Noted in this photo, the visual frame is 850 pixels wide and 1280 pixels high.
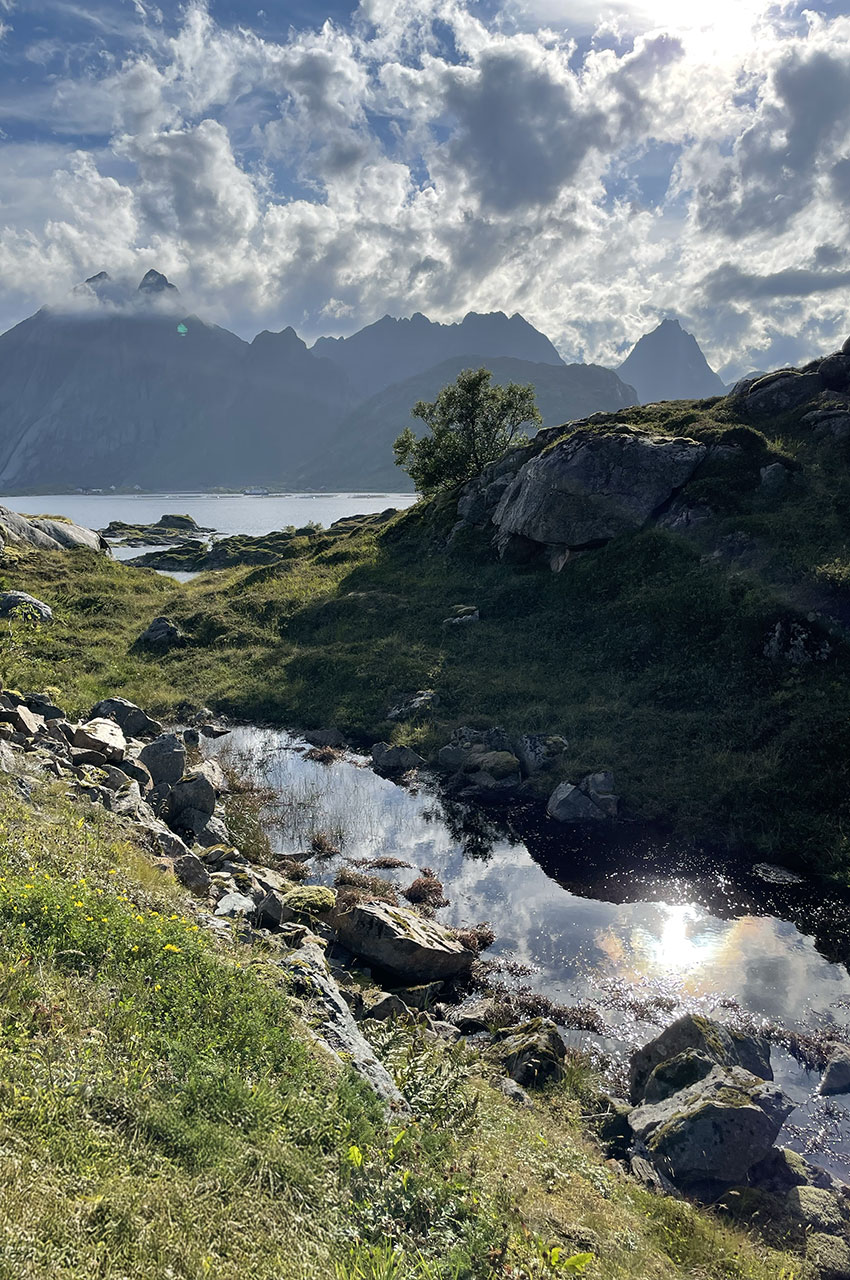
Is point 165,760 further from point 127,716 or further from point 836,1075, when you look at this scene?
point 836,1075

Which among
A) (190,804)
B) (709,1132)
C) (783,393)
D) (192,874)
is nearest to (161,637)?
(190,804)

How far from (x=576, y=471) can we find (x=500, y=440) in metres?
23.3

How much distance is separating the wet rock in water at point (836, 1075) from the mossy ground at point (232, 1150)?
4398mm

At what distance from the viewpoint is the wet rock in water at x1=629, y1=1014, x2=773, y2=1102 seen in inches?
469

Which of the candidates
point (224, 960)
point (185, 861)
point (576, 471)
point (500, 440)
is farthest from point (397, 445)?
point (224, 960)

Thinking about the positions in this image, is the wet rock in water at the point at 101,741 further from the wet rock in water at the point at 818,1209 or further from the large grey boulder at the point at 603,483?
the large grey boulder at the point at 603,483

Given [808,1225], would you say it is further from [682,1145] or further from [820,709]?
[820,709]

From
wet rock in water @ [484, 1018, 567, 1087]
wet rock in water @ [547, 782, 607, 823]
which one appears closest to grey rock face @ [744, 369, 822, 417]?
wet rock in water @ [547, 782, 607, 823]

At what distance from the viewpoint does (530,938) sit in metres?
16.6

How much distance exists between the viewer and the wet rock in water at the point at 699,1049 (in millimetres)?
11906

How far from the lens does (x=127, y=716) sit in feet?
92.5

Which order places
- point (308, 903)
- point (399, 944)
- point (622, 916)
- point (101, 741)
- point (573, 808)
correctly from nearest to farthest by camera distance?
point (399, 944), point (308, 903), point (622, 916), point (101, 741), point (573, 808)

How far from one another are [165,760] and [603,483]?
99.8 ft

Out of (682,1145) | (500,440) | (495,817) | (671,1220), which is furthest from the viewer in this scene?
(500,440)
